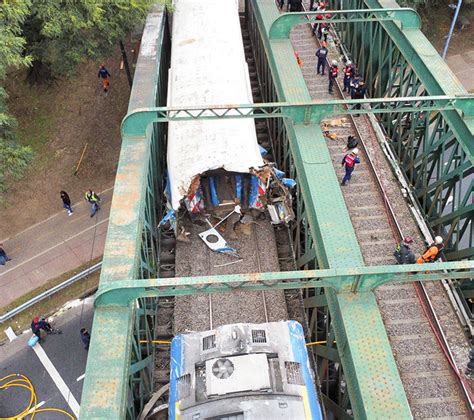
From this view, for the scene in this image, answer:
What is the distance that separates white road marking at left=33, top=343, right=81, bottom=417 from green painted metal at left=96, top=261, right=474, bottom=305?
9244 millimetres

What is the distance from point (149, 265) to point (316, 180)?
5.18 metres

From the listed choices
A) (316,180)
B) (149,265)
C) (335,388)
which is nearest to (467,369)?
(335,388)

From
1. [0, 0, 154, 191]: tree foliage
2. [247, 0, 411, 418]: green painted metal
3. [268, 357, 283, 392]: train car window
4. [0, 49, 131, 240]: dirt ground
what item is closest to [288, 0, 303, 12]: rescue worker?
[0, 0, 154, 191]: tree foliage

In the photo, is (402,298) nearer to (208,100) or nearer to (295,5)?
(208,100)

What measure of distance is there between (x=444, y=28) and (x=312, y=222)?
30.1 meters

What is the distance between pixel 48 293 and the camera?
1909 cm

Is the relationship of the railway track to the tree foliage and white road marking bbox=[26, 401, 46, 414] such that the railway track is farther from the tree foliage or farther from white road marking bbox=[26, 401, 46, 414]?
white road marking bbox=[26, 401, 46, 414]

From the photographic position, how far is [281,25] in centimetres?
1814

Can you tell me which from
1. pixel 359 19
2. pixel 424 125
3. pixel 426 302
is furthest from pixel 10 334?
pixel 359 19

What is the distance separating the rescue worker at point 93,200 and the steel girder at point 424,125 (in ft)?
44.7

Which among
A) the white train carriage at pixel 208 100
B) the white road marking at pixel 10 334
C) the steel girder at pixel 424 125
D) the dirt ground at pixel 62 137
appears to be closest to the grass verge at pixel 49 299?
the white road marking at pixel 10 334

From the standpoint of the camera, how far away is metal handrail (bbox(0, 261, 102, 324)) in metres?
18.5

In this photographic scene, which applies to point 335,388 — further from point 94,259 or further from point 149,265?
point 94,259

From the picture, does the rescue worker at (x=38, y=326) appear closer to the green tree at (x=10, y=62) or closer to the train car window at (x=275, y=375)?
the green tree at (x=10, y=62)
